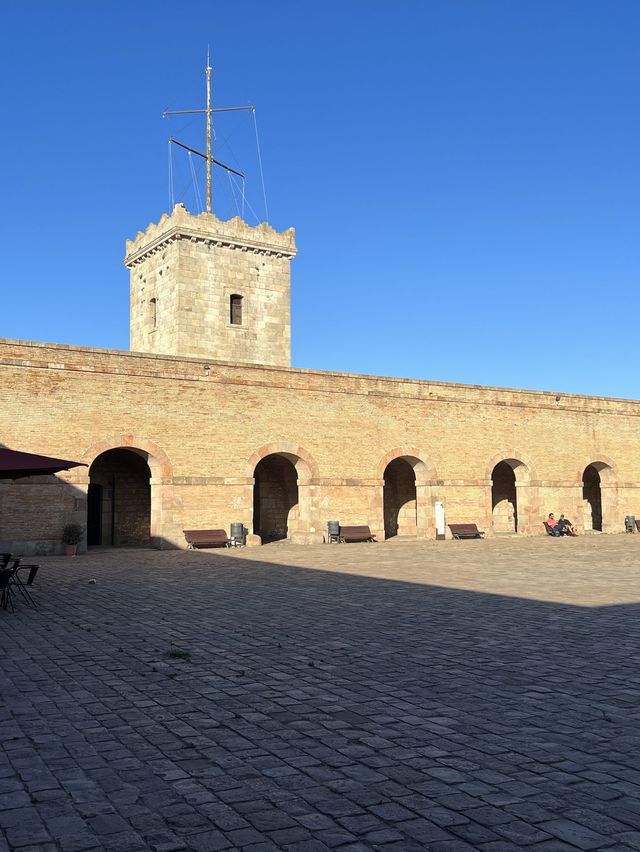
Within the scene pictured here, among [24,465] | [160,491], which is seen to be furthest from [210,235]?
[24,465]

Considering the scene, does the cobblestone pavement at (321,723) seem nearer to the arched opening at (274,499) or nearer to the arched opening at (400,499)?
the arched opening at (274,499)

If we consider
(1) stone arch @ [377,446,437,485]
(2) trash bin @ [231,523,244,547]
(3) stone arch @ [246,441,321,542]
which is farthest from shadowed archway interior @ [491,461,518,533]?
(2) trash bin @ [231,523,244,547]

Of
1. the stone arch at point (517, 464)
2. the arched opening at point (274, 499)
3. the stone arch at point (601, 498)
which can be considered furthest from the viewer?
the stone arch at point (601, 498)

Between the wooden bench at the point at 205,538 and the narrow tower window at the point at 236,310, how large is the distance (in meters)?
14.4

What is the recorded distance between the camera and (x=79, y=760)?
16.7ft

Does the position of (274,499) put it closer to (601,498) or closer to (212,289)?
(212,289)

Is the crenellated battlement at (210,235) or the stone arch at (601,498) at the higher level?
the crenellated battlement at (210,235)

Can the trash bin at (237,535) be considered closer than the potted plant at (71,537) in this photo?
No

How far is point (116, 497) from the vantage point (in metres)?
25.2

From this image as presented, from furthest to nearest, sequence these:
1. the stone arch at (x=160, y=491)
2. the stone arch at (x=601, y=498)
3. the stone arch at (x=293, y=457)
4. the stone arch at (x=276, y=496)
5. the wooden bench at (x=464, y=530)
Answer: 1. the stone arch at (x=601, y=498)
2. the wooden bench at (x=464, y=530)
3. the stone arch at (x=276, y=496)
4. the stone arch at (x=293, y=457)
5. the stone arch at (x=160, y=491)

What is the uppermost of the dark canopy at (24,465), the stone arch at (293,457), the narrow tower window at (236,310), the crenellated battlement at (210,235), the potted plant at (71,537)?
the crenellated battlement at (210,235)

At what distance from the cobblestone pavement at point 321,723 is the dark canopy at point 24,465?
207 cm

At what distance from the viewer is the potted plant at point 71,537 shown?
2066 centimetres

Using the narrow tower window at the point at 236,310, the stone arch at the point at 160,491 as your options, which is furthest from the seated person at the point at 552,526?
the narrow tower window at the point at 236,310
